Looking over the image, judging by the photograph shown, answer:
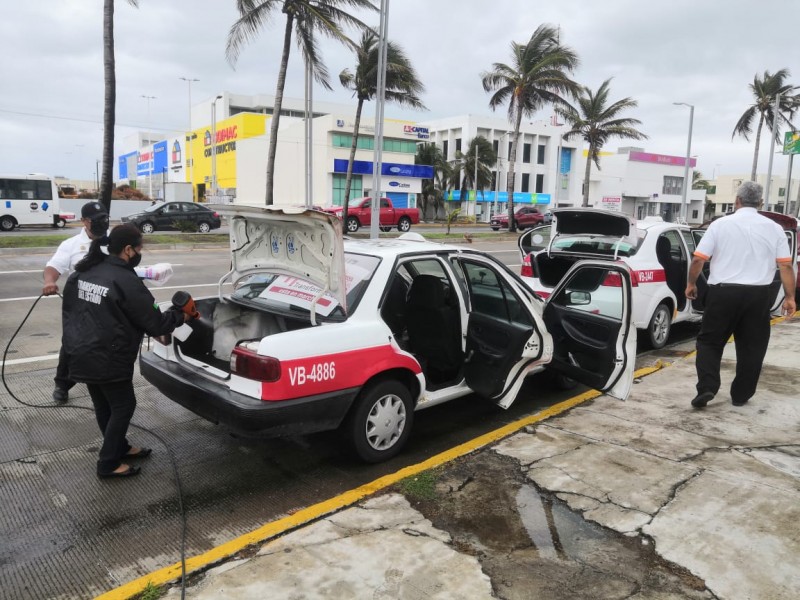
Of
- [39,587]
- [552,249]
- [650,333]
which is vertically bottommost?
[39,587]

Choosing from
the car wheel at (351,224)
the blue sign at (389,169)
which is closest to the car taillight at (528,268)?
the car wheel at (351,224)

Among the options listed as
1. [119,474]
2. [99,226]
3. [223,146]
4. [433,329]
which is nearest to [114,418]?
[119,474]

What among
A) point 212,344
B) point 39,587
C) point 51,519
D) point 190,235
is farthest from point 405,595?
point 190,235

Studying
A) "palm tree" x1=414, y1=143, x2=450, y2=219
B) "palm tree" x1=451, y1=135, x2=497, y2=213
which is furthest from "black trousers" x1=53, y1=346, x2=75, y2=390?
"palm tree" x1=451, y1=135, x2=497, y2=213

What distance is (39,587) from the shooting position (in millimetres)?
2713

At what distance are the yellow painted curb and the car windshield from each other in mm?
1076

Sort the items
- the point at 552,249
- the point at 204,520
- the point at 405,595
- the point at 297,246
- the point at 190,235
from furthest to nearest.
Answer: the point at 190,235 < the point at 552,249 < the point at 297,246 < the point at 204,520 < the point at 405,595

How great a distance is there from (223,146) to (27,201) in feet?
101

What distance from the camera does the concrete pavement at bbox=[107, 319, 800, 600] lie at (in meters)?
2.66

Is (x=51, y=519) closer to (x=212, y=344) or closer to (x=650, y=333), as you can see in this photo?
(x=212, y=344)

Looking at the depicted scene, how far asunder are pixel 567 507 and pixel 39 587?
269 centimetres

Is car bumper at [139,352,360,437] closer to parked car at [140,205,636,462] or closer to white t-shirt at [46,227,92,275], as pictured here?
parked car at [140,205,636,462]

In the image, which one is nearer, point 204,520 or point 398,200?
point 204,520

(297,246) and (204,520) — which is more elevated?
(297,246)
